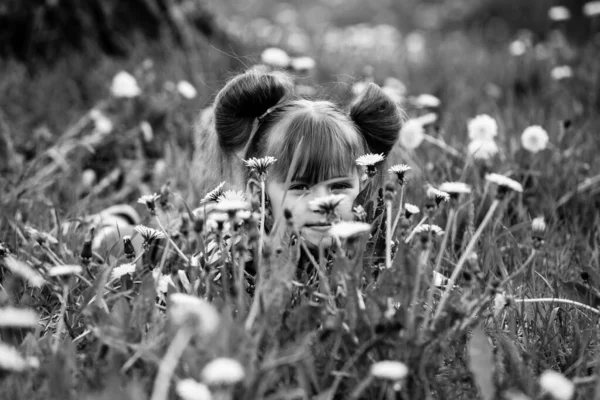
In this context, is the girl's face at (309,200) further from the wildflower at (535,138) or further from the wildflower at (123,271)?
the wildflower at (535,138)

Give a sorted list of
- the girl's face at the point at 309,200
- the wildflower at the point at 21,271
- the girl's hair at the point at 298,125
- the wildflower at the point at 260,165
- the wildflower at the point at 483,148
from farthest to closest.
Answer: the wildflower at the point at 483,148 → the girl's hair at the point at 298,125 → the girl's face at the point at 309,200 → the wildflower at the point at 260,165 → the wildflower at the point at 21,271

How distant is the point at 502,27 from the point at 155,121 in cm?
473

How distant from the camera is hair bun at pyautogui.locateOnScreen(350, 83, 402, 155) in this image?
208cm

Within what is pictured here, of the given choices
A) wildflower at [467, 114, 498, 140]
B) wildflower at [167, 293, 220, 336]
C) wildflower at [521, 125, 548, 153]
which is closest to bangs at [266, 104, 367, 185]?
wildflower at [467, 114, 498, 140]

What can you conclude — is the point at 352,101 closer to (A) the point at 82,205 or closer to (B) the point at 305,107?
(B) the point at 305,107

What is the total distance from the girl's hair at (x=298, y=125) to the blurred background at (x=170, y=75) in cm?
27

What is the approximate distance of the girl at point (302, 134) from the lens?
1.87m

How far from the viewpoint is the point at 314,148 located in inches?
74.3

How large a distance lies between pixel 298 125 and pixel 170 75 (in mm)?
1824

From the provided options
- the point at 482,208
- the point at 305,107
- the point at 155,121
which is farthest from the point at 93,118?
the point at 482,208

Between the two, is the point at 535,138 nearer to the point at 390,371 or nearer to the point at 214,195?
the point at 214,195

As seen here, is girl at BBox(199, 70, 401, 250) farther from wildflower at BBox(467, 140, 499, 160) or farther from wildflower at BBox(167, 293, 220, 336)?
wildflower at BBox(167, 293, 220, 336)

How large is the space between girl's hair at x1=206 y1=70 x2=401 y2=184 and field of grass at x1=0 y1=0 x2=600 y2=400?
18 centimetres

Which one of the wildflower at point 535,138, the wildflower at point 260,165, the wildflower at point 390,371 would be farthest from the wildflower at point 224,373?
the wildflower at point 535,138
